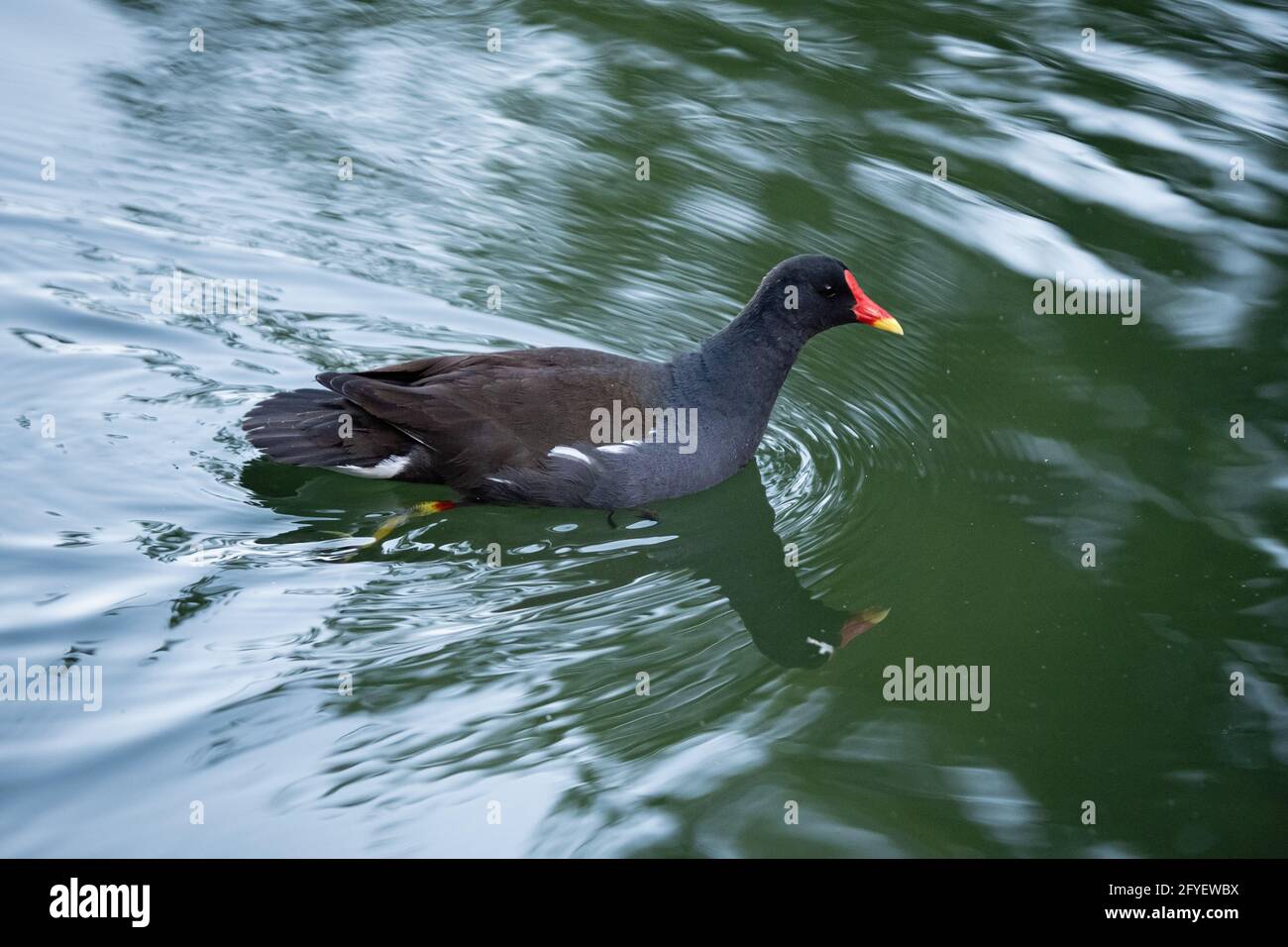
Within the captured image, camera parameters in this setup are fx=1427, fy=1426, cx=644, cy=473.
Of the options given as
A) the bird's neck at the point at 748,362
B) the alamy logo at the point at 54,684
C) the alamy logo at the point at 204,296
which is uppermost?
the bird's neck at the point at 748,362

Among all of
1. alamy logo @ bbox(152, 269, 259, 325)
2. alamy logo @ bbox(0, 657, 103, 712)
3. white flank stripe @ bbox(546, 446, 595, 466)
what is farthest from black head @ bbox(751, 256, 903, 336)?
alamy logo @ bbox(0, 657, 103, 712)

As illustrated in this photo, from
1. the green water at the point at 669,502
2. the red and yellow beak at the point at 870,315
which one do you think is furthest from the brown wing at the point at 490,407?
the red and yellow beak at the point at 870,315

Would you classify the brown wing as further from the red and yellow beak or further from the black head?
the red and yellow beak

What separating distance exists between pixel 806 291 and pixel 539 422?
1.23 meters

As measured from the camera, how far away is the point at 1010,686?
15.0 ft

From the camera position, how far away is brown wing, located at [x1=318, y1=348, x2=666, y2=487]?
17.3 ft

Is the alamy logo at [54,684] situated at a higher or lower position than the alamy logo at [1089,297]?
lower

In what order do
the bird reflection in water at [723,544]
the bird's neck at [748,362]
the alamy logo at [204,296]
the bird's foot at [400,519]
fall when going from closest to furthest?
the bird reflection in water at [723,544] → the bird's foot at [400,519] → the bird's neck at [748,362] → the alamy logo at [204,296]

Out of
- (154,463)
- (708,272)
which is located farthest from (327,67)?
(154,463)

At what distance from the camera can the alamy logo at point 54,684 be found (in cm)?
423

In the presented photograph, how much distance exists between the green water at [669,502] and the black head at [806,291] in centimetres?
65

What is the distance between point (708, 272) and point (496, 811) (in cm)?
384

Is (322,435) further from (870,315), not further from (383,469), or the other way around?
(870,315)

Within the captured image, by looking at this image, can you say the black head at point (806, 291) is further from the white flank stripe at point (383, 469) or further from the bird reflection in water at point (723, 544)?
the white flank stripe at point (383, 469)
